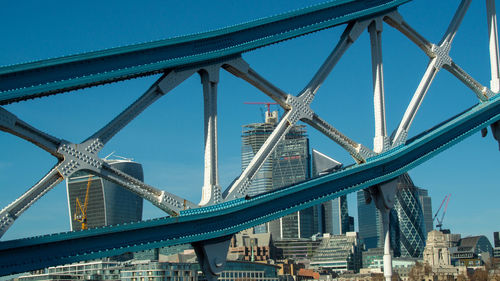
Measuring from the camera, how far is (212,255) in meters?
23.8

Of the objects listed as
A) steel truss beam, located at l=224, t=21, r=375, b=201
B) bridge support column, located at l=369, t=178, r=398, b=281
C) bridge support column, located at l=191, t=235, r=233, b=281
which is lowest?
bridge support column, located at l=191, t=235, r=233, b=281

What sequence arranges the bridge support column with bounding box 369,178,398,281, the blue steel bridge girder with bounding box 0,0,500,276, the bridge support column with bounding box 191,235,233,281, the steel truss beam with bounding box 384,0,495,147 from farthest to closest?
the steel truss beam with bounding box 384,0,495,147 < the bridge support column with bounding box 369,178,398,281 < the bridge support column with bounding box 191,235,233,281 < the blue steel bridge girder with bounding box 0,0,500,276

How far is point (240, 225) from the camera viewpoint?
79.0 feet

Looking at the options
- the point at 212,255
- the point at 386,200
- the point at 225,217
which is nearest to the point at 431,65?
the point at 386,200

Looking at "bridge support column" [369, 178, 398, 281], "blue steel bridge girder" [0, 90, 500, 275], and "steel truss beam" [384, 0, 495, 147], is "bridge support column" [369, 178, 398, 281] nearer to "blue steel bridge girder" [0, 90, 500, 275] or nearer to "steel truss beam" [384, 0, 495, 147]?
"blue steel bridge girder" [0, 90, 500, 275]

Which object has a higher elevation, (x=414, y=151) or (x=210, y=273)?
(x=414, y=151)

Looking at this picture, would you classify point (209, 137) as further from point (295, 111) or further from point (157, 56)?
point (295, 111)

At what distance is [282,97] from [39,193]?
9489 mm

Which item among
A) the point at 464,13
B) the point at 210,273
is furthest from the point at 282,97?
the point at 464,13

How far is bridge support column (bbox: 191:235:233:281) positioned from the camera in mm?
23594

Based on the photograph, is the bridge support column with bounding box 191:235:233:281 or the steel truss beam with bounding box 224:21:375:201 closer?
the bridge support column with bounding box 191:235:233:281

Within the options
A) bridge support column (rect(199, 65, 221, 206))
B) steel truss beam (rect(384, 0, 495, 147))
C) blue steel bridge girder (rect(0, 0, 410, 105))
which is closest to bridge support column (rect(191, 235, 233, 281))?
bridge support column (rect(199, 65, 221, 206))

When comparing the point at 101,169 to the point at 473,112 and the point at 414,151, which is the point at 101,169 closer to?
the point at 414,151

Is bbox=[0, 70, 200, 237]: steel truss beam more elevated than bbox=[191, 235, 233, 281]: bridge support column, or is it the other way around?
bbox=[0, 70, 200, 237]: steel truss beam
